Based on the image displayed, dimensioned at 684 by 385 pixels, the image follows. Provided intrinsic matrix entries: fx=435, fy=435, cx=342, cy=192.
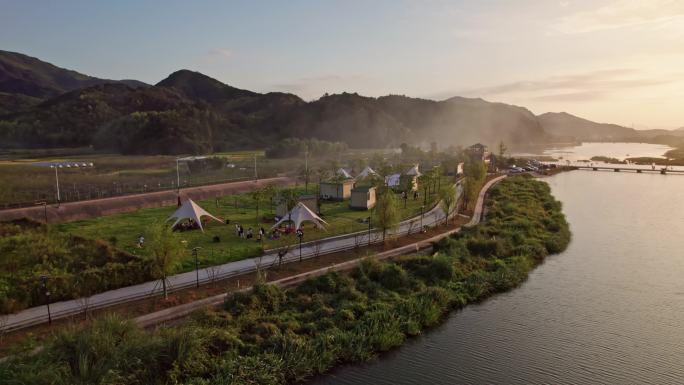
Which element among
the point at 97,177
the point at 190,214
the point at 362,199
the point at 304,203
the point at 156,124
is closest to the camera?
the point at 190,214

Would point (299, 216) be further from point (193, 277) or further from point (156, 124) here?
point (156, 124)

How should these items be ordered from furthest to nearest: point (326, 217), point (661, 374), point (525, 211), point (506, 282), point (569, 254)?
point (525, 211) → point (326, 217) → point (569, 254) → point (506, 282) → point (661, 374)

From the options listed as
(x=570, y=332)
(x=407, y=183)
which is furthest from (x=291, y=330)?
(x=407, y=183)

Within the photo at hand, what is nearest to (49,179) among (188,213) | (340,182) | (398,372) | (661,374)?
(188,213)

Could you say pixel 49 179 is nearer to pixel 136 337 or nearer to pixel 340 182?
pixel 340 182

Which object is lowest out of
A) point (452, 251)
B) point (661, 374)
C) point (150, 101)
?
point (661, 374)

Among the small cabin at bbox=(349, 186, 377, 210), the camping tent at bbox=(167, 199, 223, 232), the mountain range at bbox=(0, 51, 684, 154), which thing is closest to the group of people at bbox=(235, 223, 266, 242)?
the camping tent at bbox=(167, 199, 223, 232)
